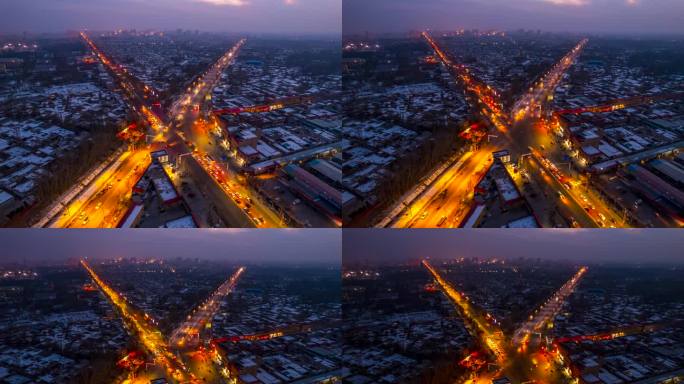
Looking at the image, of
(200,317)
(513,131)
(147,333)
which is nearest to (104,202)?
(147,333)

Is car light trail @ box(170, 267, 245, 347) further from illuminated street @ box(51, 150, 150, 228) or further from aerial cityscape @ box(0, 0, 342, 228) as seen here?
illuminated street @ box(51, 150, 150, 228)

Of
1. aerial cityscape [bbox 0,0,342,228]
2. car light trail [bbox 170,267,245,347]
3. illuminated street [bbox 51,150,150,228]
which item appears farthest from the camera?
car light trail [bbox 170,267,245,347]

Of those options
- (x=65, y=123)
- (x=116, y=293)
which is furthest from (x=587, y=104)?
(x=65, y=123)

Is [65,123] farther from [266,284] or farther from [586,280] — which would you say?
[586,280]

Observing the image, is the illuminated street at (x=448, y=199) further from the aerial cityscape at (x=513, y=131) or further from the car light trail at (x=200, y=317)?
the car light trail at (x=200, y=317)

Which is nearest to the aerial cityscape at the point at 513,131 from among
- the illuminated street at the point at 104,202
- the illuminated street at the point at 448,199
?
the illuminated street at the point at 448,199

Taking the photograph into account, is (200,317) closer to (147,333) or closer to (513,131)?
(147,333)

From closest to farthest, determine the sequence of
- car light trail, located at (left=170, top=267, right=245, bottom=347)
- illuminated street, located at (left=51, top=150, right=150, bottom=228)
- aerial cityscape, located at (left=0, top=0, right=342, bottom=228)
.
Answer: illuminated street, located at (left=51, top=150, right=150, bottom=228) < aerial cityscape, located at (left=0, top=0, right=342, bottom=228) < car light trail, located at (left=170, top=267, right=245, bottom=347)

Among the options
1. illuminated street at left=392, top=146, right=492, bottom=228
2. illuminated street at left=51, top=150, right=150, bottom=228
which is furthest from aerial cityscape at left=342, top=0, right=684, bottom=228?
illuminated street at left=51, top=150, right=150, bottom=228

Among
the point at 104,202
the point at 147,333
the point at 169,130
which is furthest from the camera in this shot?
the point at 169,130
